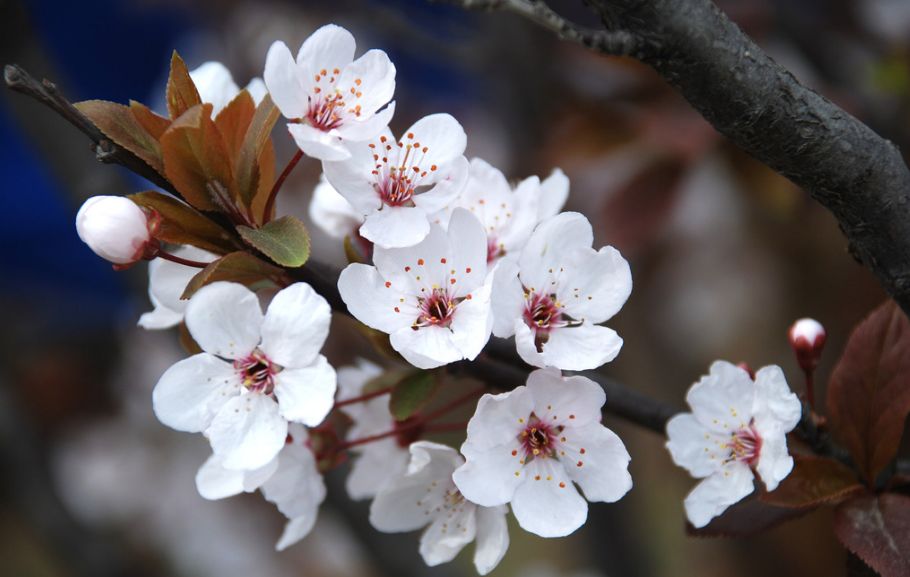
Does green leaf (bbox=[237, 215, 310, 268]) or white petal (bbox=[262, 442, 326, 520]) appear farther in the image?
white petal (bbox=[262, 442, 326, 520])

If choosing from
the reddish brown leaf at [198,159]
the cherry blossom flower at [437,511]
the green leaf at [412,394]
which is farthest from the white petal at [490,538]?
the reddish brown leaf at [198,159]

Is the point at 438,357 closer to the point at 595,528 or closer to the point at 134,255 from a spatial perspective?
the point at 134,255

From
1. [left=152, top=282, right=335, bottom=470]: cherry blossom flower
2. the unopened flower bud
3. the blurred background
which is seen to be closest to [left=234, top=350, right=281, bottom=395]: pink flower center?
[left=152, top=282, right=335, bottom=470]: cherry blossom flower

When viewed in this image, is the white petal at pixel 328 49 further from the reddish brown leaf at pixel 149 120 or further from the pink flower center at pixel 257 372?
the pink flower center at pixel 257 372

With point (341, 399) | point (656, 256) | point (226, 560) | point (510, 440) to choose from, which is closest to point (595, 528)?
point (656, 256)

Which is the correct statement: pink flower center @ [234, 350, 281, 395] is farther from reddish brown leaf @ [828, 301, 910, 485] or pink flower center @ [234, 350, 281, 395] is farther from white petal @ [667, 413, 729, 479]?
reddish brown leaf @ [828, 301, 910, 485]

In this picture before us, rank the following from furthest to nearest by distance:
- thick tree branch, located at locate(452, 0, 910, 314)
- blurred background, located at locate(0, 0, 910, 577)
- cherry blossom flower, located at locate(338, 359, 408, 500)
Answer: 1. blurred background, located at locate(0, 0, 910, 577)
2. cherry blossom flower, located at locate(338, 359, 408, 500)
3. thick tree branch, located at locate(452, 0, 910, 314)
